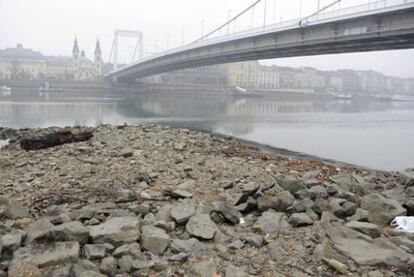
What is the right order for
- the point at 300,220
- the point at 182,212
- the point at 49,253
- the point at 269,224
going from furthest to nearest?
the point at 182,212 → the point at 300,220 → the point at 269,224 → the point at 49,253

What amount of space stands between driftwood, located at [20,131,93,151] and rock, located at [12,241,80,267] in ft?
31.8

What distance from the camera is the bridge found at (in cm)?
1973

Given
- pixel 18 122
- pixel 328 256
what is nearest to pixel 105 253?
pixel 328 256

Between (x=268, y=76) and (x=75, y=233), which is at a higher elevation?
(x=268, y=76)

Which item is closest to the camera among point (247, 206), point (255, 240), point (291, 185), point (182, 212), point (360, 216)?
point (255, 240)

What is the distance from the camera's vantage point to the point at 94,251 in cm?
428

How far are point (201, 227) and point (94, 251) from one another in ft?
4.68

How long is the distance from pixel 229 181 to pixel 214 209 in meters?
2.33

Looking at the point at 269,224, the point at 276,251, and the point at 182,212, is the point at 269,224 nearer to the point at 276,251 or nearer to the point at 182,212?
the point at 276,251

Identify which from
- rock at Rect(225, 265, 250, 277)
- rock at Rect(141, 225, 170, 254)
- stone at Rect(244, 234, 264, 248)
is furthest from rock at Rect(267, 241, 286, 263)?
rock at Rect(141, 225, 170, 254)

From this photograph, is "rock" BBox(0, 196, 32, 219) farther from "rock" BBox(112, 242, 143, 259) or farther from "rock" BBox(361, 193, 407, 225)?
"rock" BBox(361, 193, 407, 225)

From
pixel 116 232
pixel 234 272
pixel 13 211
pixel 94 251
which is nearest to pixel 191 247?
pixel 234 272

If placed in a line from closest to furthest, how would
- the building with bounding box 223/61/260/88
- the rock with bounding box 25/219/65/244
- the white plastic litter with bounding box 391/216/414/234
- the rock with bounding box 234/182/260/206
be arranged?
the rock with bounding box 25/219/65/244
the white plastic litter with bounding box 391/216/414/234
the rock with bounding box 234/182/260/206
the building with bounding box 223/61/260/88

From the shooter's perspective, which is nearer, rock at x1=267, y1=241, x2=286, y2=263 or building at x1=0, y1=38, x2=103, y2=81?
rock at x1=267, y1=241, x2=286, y2=263
